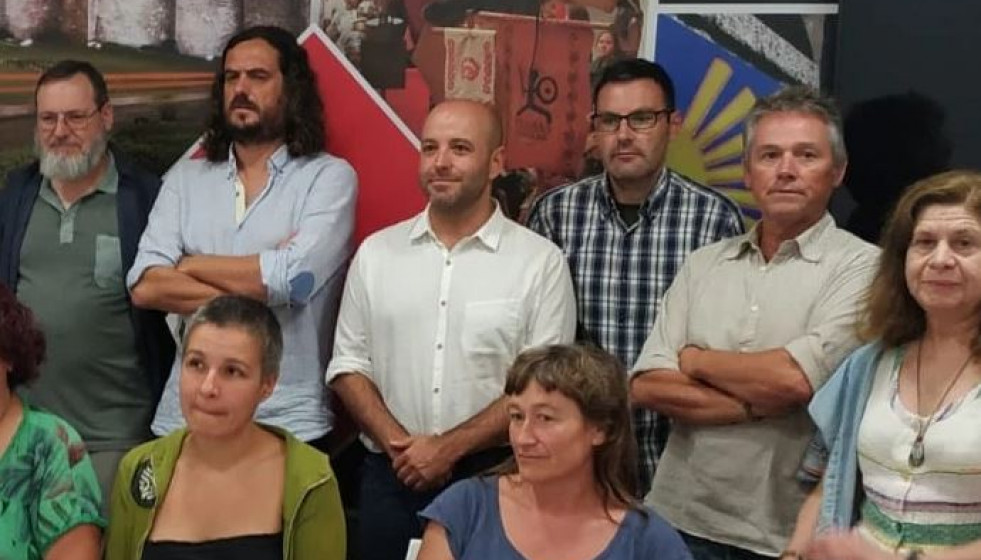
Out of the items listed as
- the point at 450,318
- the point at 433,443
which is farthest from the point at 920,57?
the point at 433,443

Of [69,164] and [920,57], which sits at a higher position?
[920,57]

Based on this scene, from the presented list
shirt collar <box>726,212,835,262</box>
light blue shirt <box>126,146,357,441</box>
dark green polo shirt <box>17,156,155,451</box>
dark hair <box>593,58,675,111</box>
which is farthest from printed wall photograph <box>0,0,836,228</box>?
shirt collar <box>726,212,835,262</box>

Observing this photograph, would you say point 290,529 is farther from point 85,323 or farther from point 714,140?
point 714,140

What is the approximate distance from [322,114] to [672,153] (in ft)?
3.30

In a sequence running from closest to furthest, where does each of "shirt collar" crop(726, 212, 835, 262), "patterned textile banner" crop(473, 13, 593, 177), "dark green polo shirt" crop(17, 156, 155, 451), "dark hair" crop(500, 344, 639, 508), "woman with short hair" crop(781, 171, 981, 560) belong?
1. "woman with short hair" crop(781, 171, 981, 560)
2. "dark hair" crop(500, 344, 639, 508)
3. "shirt collar" crop(726, 212, 835, 262)
4. "dark green polo shirt" crop(17, 156, 155, 451)
5. "patterned textile banner" crop(473, 13, 593, 177)

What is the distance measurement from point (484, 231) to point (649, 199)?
1.44 ft

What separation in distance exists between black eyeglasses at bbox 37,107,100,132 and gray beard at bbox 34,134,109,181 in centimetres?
6

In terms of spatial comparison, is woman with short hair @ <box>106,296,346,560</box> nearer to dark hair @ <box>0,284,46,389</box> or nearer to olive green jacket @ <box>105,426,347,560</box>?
olive green jacket @ <box>105,426,347,560</box>

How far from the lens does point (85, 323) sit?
335cm

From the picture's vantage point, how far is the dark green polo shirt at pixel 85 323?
11.0 feet

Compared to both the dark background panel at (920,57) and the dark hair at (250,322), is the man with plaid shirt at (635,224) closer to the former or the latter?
the dark background panel at (920,57)

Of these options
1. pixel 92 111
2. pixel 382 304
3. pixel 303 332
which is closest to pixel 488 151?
pixel 382 304

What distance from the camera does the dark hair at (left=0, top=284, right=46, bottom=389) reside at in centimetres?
259

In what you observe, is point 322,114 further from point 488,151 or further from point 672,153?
point 672,153
